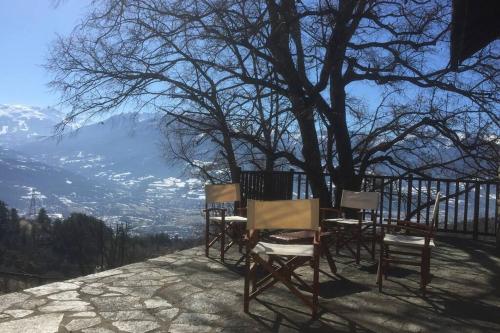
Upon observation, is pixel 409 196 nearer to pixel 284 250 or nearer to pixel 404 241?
pixel 404 241

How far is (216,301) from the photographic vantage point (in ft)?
14.8

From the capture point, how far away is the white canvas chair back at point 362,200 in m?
6.72

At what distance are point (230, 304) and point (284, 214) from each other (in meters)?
0.93

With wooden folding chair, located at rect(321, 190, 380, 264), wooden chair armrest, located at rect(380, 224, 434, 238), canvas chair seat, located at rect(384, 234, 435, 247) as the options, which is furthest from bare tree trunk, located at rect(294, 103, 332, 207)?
canvas chair seat, located at rect(384, 234, 435, 247)

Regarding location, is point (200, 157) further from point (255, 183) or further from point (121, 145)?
point (121, 145)

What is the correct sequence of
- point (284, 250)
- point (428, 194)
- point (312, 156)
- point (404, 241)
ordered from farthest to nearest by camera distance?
1. point (312, 156)
2. point (428, 194)
3. point (404, 241)
4. point (284, 250)

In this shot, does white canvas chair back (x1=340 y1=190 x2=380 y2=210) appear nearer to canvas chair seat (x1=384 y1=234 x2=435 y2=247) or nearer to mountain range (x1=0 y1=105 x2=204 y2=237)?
canvas chair seat (x1=384 y1=234 x2=435 y2=247)

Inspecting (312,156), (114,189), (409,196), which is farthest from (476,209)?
(114,189)

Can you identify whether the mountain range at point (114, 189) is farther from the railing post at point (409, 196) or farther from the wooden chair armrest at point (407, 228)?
the wooden chair armrest at point (407, 228)

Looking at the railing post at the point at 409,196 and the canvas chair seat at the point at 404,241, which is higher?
the railing post at the point at 409,196

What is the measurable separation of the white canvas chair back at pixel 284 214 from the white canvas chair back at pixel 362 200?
2.62 m

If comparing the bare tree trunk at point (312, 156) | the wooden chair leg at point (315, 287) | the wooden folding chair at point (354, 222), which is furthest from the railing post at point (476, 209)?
the wooden chair leg at point (315, 287)

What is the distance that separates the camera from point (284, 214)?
170 inches

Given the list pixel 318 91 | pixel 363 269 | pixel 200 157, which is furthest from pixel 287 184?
pixel 200 157
